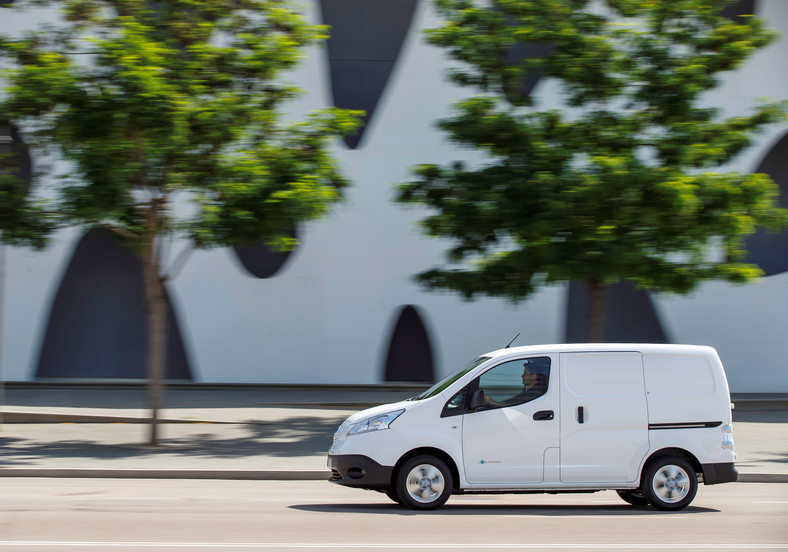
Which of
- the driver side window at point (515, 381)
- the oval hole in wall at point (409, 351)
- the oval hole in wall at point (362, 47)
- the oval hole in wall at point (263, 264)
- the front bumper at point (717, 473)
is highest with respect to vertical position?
the oval hole in wall at point (362, 47)

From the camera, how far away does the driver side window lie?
859 cm

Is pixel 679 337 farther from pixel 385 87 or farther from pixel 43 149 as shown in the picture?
pixel 43 149

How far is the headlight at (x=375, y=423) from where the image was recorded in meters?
8.47

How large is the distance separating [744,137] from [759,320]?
9.51 metres

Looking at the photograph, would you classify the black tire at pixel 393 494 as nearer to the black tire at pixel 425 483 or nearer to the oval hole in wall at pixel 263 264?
the black tire at pixel 425 483

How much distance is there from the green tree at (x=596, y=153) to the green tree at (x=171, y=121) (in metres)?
2.38

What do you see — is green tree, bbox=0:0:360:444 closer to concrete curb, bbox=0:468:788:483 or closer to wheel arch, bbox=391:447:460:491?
concrete curb, bbox=0:468:788:483

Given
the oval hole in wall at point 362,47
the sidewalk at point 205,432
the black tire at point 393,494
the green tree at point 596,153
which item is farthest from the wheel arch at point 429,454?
the oval hole in wall at point 362,47

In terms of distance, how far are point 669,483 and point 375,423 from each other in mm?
2890

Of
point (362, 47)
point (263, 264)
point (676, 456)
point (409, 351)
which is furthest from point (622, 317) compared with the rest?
point (676, 456)

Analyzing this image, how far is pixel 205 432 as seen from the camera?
48.7ft

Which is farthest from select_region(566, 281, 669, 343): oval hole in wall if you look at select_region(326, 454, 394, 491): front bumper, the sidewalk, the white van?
select_region(326, 454, 394, 491): front bumper

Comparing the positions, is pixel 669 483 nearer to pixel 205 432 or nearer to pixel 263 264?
pixel 205 432

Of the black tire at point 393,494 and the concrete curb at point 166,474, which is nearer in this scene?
the black tire at point 393,494
